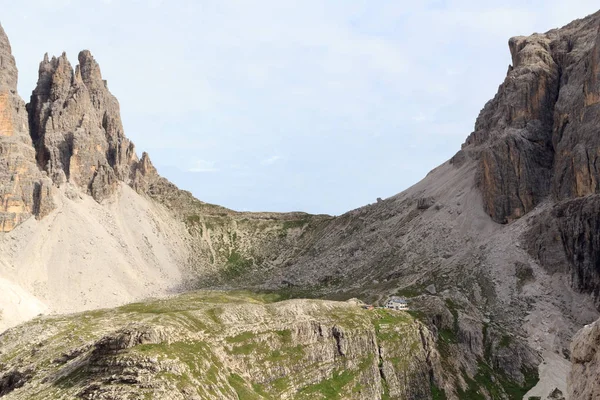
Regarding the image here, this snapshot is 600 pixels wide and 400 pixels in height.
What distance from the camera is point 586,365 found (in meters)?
20.0

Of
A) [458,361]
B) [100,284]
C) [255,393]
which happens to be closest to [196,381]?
[255,393]

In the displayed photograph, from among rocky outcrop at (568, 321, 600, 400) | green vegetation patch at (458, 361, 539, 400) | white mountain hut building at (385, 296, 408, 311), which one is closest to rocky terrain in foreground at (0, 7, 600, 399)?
rocky outcrop at (568, 321, 600, 400)

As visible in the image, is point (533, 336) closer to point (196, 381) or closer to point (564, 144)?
point (564, 144)

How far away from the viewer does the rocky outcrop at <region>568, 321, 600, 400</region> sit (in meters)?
19.1

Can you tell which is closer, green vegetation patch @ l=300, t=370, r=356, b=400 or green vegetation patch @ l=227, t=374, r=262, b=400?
green vegetation patch @ l=227, t=374, r=262, b=400

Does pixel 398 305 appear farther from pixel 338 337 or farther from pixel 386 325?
pixel 338 337

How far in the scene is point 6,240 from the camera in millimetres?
199625

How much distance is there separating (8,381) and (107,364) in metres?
22.7

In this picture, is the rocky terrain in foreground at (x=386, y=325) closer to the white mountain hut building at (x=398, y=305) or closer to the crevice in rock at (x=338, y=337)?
the crevice in rock at (x=338, y=337)

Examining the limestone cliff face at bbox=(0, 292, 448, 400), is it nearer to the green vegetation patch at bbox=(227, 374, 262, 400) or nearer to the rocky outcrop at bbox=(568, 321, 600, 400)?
the green vegetation patch at bbox=(227, 374, 262, 400)

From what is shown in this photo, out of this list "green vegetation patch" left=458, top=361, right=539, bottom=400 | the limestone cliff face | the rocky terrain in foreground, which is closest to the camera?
the limestone cliff face

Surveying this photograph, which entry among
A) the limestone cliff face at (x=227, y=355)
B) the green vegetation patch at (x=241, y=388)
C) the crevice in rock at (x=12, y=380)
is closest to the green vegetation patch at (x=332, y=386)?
the limestone cliff face at (x=227, y=355)

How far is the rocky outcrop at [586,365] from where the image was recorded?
62.8 ft

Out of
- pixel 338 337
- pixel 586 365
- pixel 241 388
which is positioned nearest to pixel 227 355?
pixel 241 388
